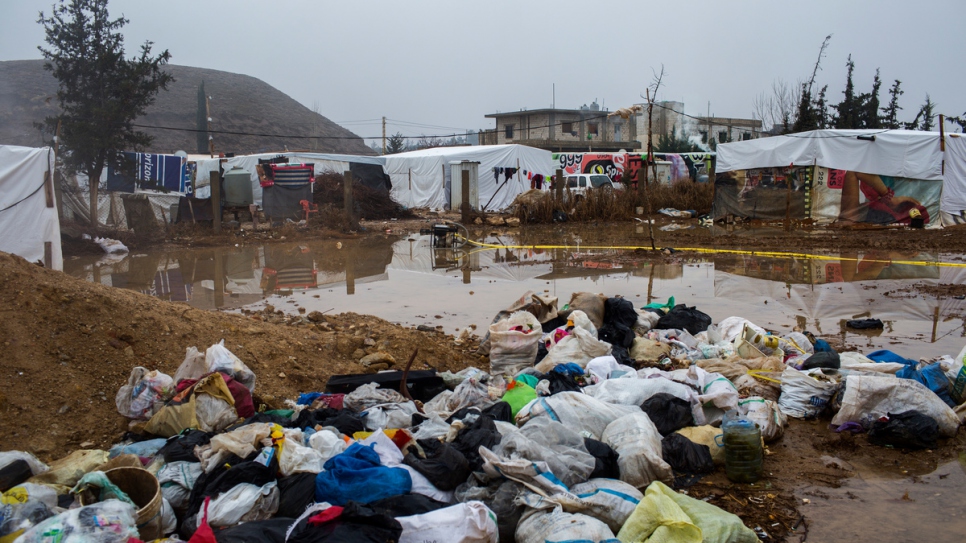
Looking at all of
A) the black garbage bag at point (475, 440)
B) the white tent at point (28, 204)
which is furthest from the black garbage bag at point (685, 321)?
the white tent at point (28, 204)

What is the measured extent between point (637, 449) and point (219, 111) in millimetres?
63783

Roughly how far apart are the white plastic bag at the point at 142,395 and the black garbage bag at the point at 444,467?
1.91 m

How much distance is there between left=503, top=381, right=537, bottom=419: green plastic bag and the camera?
15.4 ft

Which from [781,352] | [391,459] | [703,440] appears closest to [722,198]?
[781,352]

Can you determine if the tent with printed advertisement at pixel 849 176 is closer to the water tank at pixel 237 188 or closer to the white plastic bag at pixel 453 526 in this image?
the water tank at pixel 237 188

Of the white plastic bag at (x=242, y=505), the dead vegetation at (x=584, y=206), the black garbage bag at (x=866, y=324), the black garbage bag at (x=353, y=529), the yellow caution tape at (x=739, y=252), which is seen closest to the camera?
the black garbage bag at (x=353, y=529)

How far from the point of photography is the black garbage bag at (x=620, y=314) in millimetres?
6703

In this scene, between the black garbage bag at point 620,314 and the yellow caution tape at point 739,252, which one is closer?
the black garbage bag at point 620,314

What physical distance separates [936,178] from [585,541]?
19178mm

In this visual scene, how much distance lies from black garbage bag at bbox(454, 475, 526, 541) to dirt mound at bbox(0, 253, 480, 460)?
2009mm

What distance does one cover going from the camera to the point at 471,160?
27.8 m

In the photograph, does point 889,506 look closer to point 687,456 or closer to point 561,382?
point 687,456

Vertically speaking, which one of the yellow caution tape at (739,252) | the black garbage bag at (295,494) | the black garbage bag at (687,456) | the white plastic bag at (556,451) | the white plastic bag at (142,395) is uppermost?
the yellow caution tape at (739,252)

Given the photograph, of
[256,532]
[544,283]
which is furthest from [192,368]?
[544,283]
